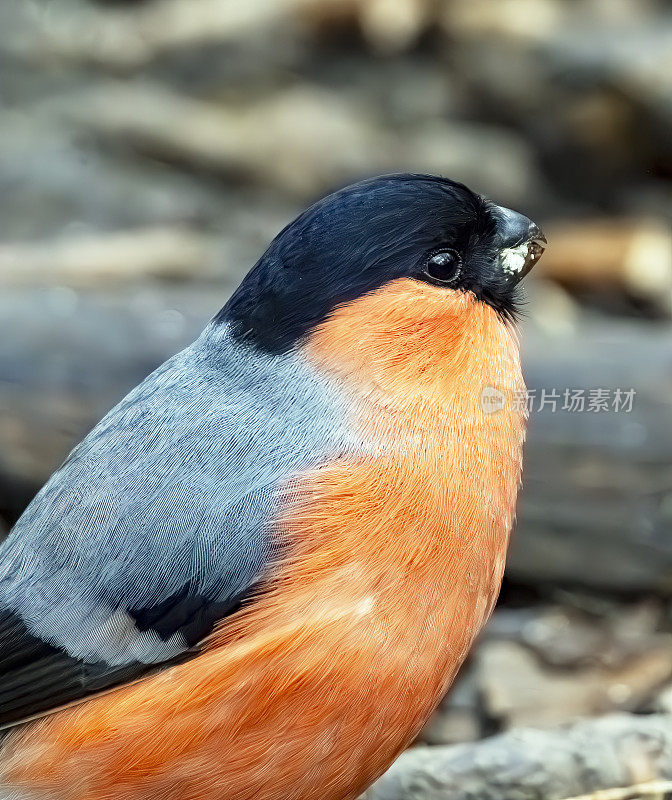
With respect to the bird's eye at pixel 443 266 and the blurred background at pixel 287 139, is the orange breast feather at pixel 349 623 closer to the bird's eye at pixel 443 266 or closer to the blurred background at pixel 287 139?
the bird's eye at pixel 443 266

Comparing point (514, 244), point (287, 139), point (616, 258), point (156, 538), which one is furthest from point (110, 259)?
point (156, 538)

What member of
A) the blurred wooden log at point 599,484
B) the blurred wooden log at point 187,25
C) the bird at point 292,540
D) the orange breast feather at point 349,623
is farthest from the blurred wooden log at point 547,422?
the blurred wooden log at point 187,25

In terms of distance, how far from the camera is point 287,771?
2932mm

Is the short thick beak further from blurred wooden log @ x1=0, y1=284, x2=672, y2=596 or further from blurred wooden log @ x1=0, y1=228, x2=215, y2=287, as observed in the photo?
blurred wooden log @ x1=0, y1=228, x2=215, y2=287

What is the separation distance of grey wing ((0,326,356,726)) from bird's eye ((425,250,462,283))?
0.45 metres

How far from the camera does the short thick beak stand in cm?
333

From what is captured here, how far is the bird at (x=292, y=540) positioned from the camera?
286 cm

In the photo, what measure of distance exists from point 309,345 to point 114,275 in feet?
12.6

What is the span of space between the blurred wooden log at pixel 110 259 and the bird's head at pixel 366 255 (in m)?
3.29

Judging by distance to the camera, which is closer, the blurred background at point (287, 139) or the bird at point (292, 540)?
the bird at point (292, 540)

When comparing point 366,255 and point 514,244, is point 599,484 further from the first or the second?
point 366,255

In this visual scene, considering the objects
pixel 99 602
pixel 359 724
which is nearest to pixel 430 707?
pixel 359 724

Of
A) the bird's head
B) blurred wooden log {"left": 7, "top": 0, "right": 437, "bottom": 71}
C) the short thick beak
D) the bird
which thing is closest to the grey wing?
the bird

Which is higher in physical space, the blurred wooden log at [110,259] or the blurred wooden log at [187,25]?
the blurred wooden log at [187,25]
